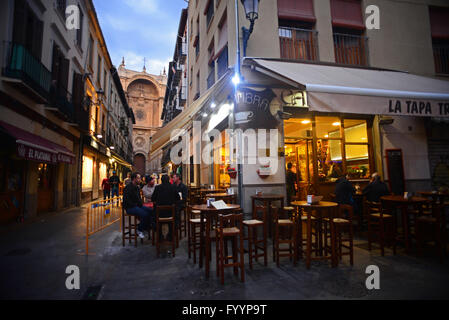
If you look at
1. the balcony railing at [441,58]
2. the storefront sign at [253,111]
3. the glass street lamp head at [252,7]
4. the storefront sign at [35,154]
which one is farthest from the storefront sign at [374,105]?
the storefront sign at [35,154]

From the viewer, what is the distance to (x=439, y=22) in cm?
836

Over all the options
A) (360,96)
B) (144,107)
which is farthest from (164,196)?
(144,107)

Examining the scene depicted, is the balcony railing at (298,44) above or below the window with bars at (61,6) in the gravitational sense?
below

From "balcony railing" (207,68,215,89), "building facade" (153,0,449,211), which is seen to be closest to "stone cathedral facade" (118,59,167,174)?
"balcony railing" (207,68,215,89)

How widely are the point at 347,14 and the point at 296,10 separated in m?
1.96

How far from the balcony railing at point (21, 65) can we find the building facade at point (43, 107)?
2cm

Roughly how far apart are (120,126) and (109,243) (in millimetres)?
24451

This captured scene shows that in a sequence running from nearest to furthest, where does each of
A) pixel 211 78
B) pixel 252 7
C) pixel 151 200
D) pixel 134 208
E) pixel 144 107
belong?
pixel 252 7, pixel 151 200, pixel 134 208, pixel 211 78, pixel 144 107

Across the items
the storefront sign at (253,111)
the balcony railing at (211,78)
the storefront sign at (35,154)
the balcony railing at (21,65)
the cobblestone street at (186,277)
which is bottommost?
the cobblestone street at (186,277)

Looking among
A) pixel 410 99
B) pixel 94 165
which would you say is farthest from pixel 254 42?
pixel 94 165

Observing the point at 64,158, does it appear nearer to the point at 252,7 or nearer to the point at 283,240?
the point at 252,7

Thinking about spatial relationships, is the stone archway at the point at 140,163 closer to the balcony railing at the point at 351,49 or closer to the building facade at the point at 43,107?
the building facade at the point at 43,107

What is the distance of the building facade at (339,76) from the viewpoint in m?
6.43

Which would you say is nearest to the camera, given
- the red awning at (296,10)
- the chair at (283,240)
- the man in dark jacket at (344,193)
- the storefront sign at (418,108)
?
the chair at (283,240)
